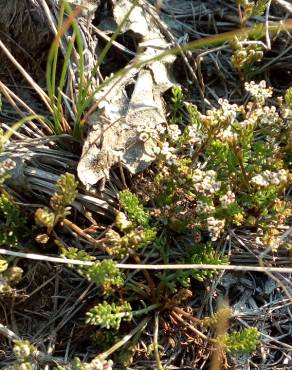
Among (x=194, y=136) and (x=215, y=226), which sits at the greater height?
(x=194, y=136)

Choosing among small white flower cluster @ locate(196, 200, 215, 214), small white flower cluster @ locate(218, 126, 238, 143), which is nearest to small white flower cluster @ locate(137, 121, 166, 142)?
small white flower cluster @ locate(218, 126, 238, 143)

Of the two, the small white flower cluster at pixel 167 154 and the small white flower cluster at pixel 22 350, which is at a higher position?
the small white flower cluster at pixel 167 154

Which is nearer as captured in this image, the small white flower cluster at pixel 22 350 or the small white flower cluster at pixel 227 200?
the small white flower cluster at pixel 22 350

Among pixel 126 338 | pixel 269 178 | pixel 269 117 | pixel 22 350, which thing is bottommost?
pixel 126 338

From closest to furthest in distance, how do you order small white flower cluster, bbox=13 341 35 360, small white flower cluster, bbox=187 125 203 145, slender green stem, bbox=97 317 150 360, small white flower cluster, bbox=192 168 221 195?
small white flower cluster, bbox=13 341 35 360, slender green stem, bbox=97 317 150 360, small white flower cluster, bbox=192 168 221 195, small white flower cluster, bbox=187 125 203 145

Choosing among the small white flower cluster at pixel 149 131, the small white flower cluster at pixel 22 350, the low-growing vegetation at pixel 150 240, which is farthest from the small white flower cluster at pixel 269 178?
the small white flower cluster at pixel 22 350

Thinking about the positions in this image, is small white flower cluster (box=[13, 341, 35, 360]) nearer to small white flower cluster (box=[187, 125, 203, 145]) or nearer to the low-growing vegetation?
the low-growing vegetation

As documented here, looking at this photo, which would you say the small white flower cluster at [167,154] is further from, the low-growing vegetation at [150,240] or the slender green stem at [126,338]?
the slender green stem at [126,338]

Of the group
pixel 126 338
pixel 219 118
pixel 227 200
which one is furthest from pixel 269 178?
pixel 126 338

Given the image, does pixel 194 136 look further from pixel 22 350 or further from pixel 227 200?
pixel 22 350
